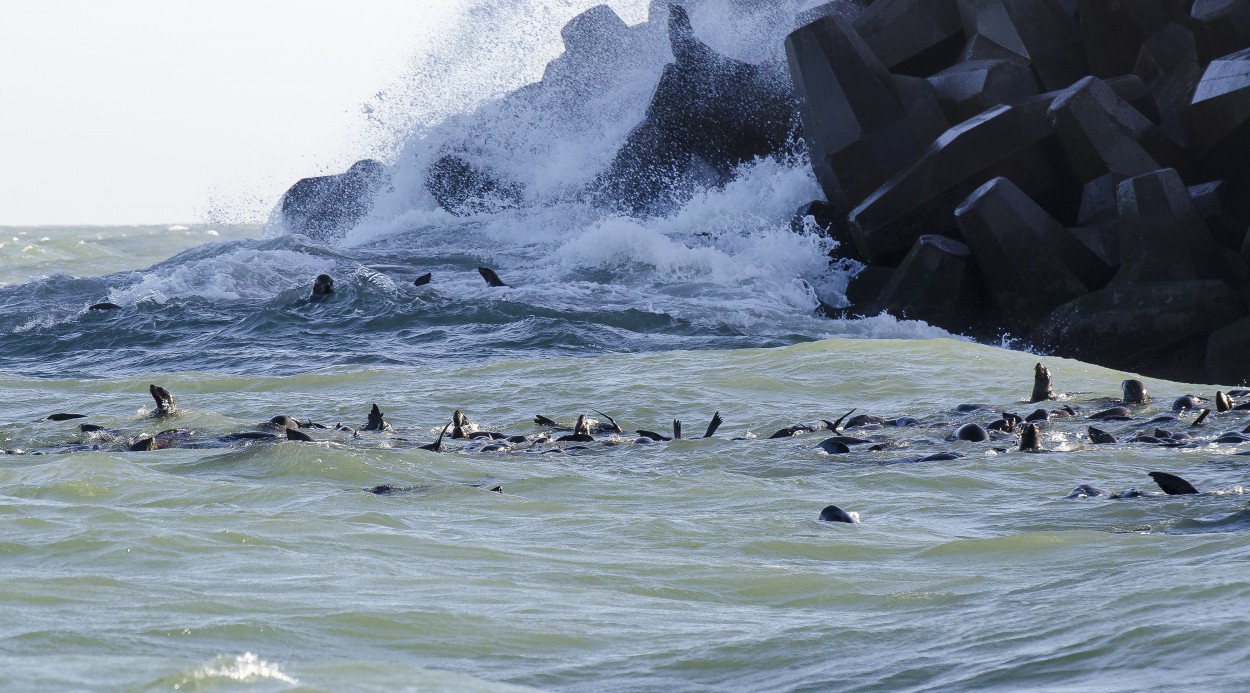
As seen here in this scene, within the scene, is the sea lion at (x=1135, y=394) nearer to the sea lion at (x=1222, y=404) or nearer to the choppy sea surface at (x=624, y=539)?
the choppy sea surface at (x=624, y=539)

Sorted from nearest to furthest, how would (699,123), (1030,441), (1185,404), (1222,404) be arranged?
(1030,441) → (1222,404) → (1185,404) → (699,123)

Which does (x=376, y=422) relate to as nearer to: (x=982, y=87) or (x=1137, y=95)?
(x=982, y=87)

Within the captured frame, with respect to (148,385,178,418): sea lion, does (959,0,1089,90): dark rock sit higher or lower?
higher

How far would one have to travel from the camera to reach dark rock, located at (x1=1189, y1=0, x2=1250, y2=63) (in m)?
14.1

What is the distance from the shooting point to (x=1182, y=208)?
12.1 m

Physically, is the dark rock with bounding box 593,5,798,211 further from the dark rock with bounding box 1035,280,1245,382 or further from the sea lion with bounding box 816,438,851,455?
the sea lion with bounding box 816,438,851,455

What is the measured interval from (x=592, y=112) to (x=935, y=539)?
68.6 feet

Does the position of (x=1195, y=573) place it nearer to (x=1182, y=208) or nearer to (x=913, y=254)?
(x=1182, y=208)

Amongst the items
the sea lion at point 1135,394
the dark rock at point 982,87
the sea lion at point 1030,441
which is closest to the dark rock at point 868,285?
the dark rock at point 982,87

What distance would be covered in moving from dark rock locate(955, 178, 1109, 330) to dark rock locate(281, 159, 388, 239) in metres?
18.3

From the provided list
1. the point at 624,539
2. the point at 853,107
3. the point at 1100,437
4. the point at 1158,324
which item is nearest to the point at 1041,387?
the point at 1100,437

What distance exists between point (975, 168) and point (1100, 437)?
267 inches

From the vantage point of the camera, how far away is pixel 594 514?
636 cm

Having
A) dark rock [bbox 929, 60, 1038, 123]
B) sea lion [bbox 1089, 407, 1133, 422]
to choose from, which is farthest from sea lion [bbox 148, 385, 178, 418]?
dark rock [bbox 929, 60, 1038, 123]
